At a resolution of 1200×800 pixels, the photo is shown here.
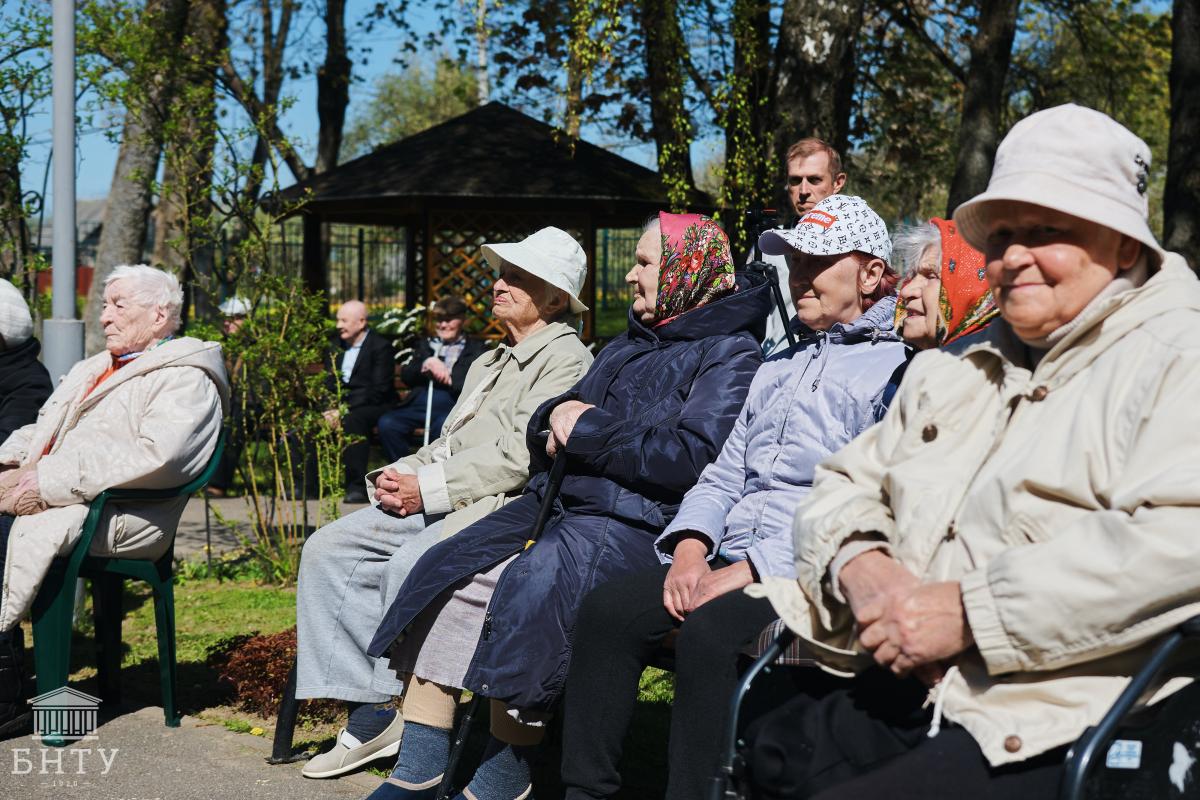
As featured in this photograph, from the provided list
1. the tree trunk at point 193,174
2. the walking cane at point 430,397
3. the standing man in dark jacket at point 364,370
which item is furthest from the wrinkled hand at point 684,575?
the standing man in dark jacket at point 364,370

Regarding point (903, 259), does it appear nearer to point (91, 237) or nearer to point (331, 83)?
point (331, 83)

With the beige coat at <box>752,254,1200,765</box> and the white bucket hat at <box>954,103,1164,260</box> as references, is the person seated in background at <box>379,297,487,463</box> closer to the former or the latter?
the beige coat at <box>752,254,1200,765</box>

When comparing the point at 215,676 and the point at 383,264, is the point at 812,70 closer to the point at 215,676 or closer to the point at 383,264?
the point at 215,676

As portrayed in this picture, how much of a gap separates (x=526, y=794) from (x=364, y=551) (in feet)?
3.68

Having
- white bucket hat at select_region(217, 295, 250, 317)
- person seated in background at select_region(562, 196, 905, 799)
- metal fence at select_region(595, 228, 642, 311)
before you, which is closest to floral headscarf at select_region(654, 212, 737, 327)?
person seated in background at select_region(562, 196, 905, 799)

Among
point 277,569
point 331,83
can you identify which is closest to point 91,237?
point 331,83

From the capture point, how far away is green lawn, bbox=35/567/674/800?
4.48m

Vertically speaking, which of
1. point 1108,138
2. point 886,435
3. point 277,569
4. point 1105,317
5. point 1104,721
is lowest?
point 277,569

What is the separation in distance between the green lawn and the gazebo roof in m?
5.88

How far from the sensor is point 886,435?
8.79 feet

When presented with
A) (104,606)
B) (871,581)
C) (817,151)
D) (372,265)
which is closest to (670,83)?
(817,151)

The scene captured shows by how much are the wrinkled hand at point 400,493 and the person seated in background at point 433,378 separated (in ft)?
18.9

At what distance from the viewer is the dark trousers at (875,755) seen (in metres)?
2.21

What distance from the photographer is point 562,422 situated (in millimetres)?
3881
